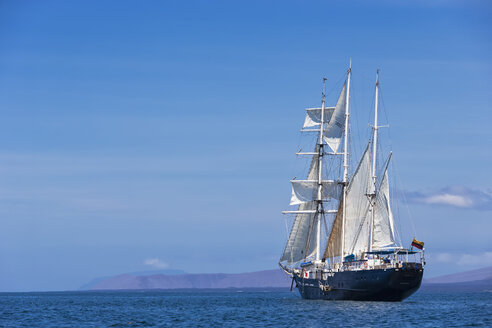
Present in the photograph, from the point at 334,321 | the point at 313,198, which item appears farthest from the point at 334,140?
the point at 334,321

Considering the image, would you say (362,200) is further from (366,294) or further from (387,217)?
(366,294)

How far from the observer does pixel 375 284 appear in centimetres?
10031

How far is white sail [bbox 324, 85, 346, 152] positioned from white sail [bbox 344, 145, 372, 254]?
30.4 feet

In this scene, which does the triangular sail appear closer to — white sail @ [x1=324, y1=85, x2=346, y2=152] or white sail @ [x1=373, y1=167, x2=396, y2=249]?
white sail @ [x1=324, y1=85, x2=346, y2=152]

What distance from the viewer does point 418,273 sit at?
3937 inches

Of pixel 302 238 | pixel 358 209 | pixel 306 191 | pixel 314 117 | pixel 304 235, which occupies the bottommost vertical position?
pixel 302 238

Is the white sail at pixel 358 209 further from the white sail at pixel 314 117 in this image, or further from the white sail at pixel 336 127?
the white sail at pixel 314 117

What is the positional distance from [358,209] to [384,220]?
7061 mm

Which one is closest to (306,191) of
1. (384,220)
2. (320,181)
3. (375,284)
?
(320,181)

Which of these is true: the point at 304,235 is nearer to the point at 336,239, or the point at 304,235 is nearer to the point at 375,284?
the point at 336,239

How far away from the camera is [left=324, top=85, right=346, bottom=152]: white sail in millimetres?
119250

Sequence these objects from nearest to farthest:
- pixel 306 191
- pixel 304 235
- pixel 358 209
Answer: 1. pixel 358 209
2. pixel 306 191
3. pixel 304 235

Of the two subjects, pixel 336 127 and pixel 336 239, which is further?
pixel 336 127

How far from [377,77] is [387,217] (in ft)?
64.6
